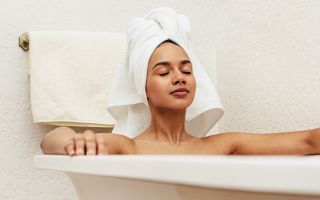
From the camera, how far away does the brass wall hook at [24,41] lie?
1.32 m

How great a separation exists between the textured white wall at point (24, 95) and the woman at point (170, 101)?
0.46m

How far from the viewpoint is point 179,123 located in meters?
1.05

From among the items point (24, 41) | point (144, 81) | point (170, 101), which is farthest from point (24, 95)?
point (170, 101)

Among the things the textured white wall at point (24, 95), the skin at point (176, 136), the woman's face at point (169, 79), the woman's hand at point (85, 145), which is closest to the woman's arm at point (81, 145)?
the woman's hand at point (85, 145)

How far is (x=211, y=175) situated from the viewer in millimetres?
314

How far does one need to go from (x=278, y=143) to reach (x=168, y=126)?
0.38 metres

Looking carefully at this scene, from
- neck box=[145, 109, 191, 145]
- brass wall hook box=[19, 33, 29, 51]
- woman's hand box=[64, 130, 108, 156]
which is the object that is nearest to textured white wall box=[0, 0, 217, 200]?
brass wall hook box=[19, 33, 29, 51]

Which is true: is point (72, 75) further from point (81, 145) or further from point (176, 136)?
point (81, 145)

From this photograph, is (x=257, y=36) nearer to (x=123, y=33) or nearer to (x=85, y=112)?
(x=123, y=33)

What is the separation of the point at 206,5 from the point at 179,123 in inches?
35.6

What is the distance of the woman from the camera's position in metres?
0.95

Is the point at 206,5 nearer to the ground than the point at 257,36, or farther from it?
farther from it

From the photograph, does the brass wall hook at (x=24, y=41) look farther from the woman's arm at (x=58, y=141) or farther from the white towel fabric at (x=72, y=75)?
the woman's arm at (x=58, y=141)

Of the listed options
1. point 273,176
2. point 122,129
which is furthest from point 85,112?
point 273,176
